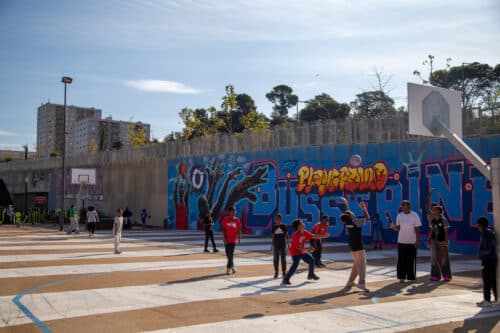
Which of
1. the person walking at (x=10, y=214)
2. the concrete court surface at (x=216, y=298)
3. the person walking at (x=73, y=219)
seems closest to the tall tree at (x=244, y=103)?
the person walking at (x=10, y=214)

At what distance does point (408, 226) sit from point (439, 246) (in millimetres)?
1348

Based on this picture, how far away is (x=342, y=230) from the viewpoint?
26.6m

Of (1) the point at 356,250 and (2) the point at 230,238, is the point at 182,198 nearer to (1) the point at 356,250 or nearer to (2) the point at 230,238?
(2) the point at 230,238

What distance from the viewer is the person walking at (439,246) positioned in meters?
13.7

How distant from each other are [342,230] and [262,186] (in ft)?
22.5

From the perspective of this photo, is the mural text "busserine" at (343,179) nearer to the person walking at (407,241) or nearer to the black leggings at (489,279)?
the person walking at (407,241)

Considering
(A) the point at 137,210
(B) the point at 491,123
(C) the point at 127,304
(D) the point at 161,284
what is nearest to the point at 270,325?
(C) the point at 127,304

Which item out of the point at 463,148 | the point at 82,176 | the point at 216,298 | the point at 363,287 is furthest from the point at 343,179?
the point at 82,176

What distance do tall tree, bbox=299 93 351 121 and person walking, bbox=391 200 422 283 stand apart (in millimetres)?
79923

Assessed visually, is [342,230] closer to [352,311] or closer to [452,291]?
[452,291]

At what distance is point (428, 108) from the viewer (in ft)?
39.5

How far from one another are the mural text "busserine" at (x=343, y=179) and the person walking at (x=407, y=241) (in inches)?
462

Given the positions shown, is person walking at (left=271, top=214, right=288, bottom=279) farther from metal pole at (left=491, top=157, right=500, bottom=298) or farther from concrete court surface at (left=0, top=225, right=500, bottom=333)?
metal pole at (left=491, top=157, right=500, bottom=298)

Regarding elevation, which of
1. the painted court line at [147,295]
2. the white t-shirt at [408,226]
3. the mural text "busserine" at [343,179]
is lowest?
the painted court line at [147,295]
